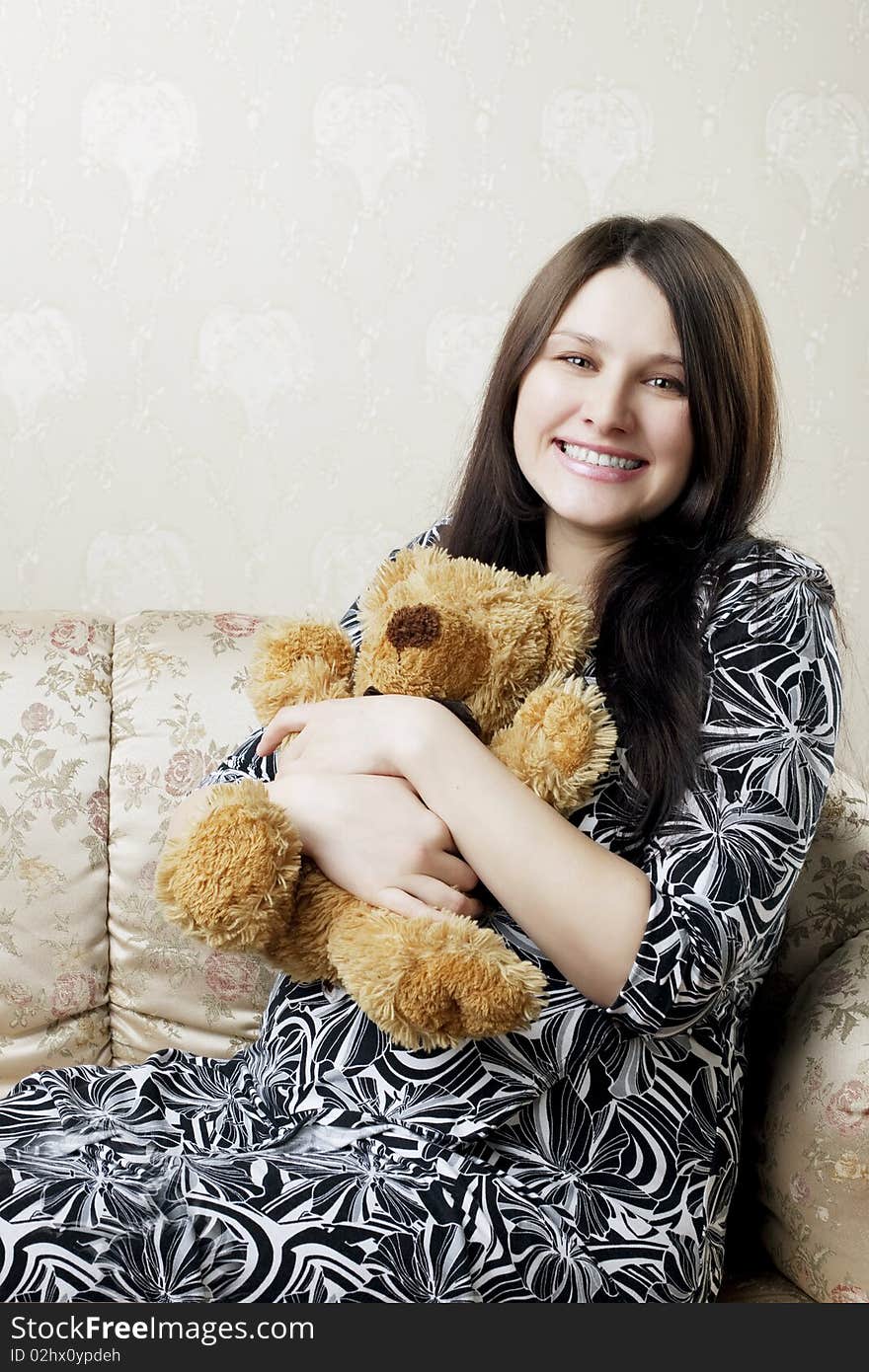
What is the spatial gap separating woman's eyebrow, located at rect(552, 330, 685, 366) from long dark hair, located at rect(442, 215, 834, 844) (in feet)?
0.05

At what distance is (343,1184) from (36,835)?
786mm

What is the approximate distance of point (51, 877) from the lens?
5.28ft

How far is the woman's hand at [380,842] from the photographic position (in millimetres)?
1002

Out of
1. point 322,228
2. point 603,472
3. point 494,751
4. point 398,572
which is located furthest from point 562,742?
point 322,228

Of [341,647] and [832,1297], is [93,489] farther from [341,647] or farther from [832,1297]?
[832,1297]

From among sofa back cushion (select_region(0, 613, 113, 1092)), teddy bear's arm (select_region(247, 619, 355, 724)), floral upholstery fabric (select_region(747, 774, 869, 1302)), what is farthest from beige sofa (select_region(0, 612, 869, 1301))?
teddy bear's arm (select_region(247, 619, 355, 724))

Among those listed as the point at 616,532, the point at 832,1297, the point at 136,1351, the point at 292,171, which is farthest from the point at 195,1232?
the point at 292,171

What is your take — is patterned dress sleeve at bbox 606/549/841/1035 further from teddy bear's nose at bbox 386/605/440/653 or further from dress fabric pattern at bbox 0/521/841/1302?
teddy bear's nose at bbox 386/605/440/653

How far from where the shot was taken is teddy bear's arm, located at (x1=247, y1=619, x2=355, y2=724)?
1146mm

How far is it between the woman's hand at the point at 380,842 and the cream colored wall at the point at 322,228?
46.7 inches

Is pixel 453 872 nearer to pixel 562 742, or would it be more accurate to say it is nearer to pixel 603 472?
pixel 562 742

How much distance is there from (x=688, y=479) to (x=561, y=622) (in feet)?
0.93

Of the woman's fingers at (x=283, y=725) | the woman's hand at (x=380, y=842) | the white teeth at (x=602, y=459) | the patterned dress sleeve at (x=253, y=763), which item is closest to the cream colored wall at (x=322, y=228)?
the patterned dress sleeve at (x=253, y=763)

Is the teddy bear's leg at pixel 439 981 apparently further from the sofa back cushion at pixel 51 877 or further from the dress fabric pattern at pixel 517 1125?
the sofa back cushion at pixel 51 877
